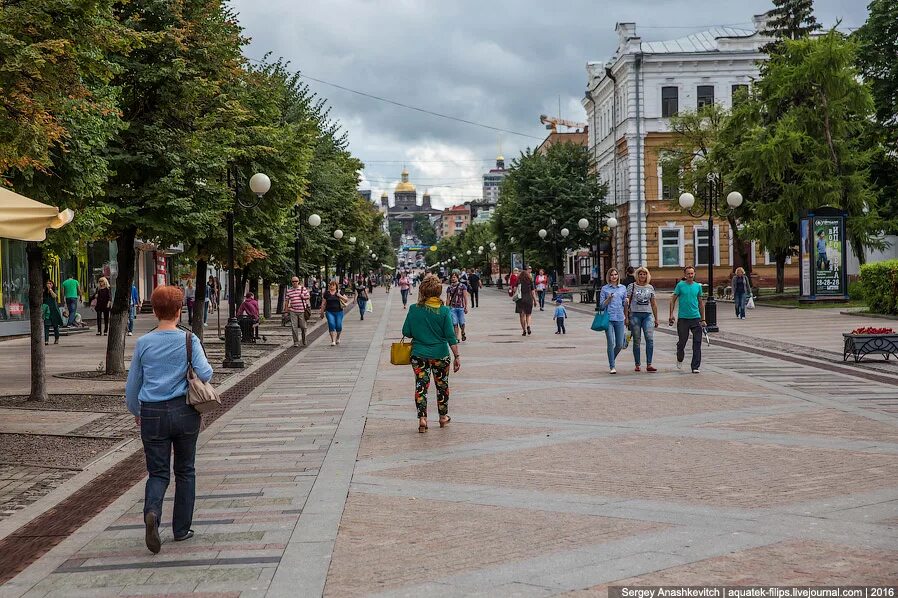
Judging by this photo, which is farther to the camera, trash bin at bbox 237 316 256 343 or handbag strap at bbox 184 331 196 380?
trash bin at bbox 237 316 256 343

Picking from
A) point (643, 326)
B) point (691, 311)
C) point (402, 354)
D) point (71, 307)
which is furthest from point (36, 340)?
point (71, 307)

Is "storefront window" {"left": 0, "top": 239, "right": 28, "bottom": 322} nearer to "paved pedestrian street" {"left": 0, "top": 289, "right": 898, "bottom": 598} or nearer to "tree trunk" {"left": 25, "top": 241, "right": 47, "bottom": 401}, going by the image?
"tree trunk" {"left": 25, "top": 241, "right": 47, "bottom": 401}

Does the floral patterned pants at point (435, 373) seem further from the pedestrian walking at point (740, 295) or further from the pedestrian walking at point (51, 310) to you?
the pedestrian walking at point (740, 295)

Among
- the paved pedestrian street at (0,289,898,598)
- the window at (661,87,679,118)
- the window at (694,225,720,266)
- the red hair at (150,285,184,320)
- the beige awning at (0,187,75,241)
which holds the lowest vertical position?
the paved pedestrian street at (0,289,898,598)

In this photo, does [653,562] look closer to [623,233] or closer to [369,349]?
[369,349]

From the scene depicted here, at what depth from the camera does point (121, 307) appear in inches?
707

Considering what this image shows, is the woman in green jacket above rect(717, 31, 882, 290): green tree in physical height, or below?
below

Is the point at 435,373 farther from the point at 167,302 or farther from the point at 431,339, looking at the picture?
the point at 167,302

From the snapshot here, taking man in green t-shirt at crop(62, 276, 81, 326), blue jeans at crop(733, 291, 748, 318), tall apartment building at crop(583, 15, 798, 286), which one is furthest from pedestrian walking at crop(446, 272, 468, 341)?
tall apartment building at crop(583, 15, 798, 286)

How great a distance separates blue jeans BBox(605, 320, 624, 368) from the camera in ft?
56.6

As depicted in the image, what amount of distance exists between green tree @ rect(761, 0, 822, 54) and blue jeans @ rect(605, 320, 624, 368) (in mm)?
41734

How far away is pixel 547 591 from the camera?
5.29 metres

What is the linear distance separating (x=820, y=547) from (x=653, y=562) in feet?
3.53

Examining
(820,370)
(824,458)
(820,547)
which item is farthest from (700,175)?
(820,547)
